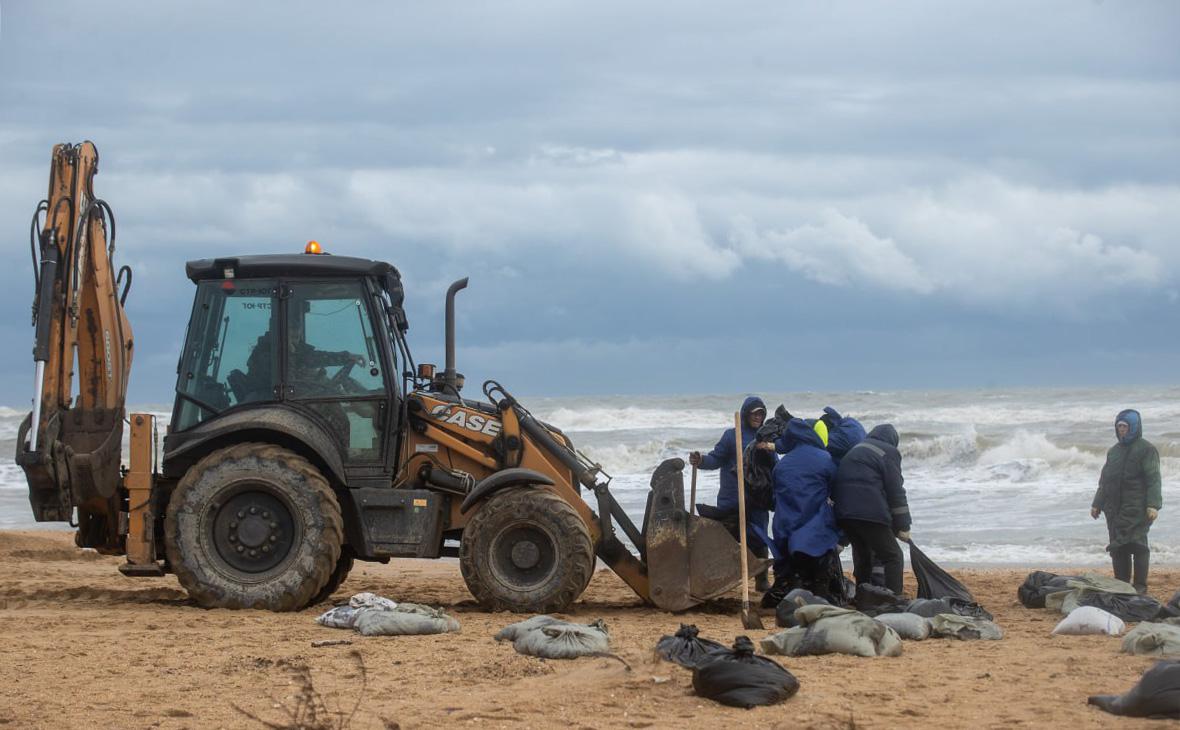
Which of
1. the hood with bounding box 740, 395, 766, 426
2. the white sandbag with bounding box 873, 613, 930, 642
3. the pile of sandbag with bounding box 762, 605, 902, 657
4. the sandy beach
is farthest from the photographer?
the hood with bounding box 740, 395, 766, 426

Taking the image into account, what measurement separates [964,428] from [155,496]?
96.1ft

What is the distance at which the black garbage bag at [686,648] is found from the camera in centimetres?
753

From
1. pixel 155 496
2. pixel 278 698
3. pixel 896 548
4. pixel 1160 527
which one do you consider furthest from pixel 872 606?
pixel 1160 527

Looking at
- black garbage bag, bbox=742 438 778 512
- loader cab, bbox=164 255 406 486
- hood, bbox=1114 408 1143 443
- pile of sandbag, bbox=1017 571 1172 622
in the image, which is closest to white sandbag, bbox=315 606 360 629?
loader cab, bbox=164 255 406 486

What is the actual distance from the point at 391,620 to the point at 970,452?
23006 millimetres

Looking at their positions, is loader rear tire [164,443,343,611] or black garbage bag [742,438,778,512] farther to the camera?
black garbage bag [742,438,778,512]

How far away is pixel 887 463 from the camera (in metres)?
9.92

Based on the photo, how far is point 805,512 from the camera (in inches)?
395

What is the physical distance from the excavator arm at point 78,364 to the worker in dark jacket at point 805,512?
4948 mm

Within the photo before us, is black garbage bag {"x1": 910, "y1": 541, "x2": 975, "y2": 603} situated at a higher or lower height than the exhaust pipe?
lower

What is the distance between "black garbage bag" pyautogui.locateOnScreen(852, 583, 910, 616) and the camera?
9.57m

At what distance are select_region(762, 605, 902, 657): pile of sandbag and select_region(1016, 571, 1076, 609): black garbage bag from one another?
266 cm

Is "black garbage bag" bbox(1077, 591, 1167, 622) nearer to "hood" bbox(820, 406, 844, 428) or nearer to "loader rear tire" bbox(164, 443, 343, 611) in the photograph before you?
"hood" bbox(820, 406, 844, 428)

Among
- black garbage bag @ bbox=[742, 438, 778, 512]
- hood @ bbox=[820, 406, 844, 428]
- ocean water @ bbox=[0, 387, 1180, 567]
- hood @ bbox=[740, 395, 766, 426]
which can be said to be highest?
hood @ bbox=[740, 395, 766, 426]
